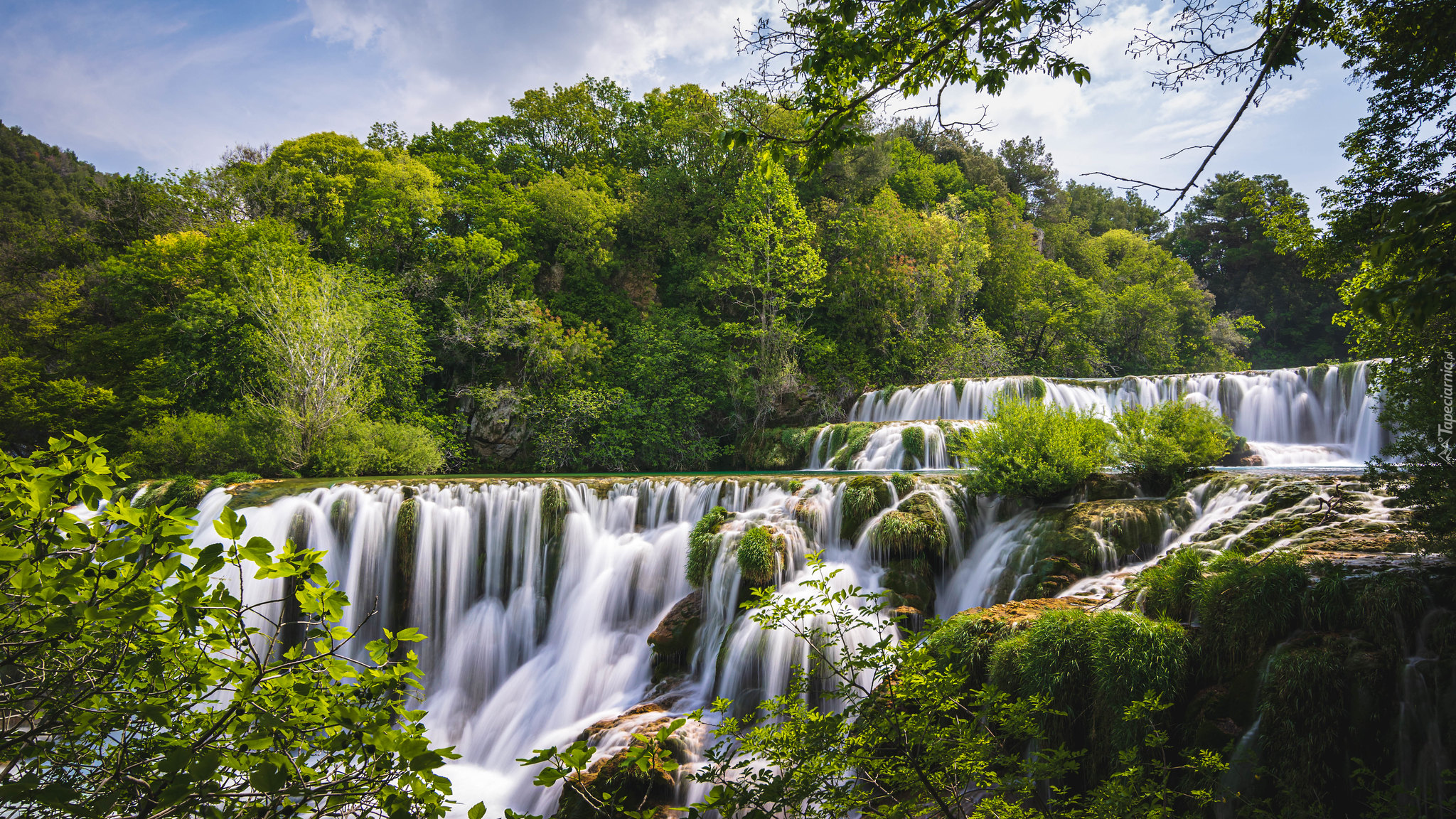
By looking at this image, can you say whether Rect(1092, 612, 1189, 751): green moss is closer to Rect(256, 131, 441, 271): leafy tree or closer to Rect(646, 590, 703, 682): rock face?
Rect(646, 590, 703, 682): rock face

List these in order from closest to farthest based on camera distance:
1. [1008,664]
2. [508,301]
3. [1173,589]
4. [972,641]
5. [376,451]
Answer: [1008,664], [1173,589], [972,641], [376,451], [508,301]

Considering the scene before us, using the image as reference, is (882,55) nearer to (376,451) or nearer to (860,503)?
(860,503)

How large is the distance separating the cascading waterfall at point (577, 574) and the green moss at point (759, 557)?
0.53 ft

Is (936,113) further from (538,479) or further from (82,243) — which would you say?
(82,243)

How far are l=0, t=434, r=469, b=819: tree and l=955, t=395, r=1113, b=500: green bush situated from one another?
860 centimetres

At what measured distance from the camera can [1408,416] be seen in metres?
5.24

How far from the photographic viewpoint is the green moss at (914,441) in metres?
15.1

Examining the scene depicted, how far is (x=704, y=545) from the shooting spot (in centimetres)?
951

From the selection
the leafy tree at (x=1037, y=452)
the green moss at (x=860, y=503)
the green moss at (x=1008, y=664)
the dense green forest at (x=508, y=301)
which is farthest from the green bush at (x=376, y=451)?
the green moss at (x=1008, y=664)

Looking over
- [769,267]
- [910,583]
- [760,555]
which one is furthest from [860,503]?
[769,267]

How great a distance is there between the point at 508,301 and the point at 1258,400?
2265 centimetres

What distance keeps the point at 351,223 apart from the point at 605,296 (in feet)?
31.0

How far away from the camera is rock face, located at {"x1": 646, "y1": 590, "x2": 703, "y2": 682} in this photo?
8742 millimetres

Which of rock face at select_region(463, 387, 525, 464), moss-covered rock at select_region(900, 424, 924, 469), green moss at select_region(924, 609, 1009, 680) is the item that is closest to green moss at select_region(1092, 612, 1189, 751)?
green moss at select_region(924, 609, 1009, 680)
